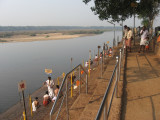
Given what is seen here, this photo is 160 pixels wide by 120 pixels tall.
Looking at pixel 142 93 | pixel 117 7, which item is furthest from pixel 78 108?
pixel 117 7

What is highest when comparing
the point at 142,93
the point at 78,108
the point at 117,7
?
the point at 117,7

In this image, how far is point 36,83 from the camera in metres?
18.5

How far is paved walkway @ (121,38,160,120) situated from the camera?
3344 mm

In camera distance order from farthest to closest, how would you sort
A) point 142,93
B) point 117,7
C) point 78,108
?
point 117,7, point 78,108, point 142,93

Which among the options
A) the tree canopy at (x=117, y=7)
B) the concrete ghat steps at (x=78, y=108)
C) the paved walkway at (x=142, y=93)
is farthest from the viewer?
the tree canopy at (x=117, y=7)

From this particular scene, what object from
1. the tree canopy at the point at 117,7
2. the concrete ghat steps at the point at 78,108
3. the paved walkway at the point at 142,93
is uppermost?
the tree canopy at the point at 117,7

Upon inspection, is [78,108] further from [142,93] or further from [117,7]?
[117,7]

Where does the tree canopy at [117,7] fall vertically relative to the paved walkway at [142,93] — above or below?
above

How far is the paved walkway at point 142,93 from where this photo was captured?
11.0 ft

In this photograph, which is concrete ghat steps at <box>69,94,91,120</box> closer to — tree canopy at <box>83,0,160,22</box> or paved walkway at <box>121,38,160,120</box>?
paved walkway at <box>121,38,160,120</box>

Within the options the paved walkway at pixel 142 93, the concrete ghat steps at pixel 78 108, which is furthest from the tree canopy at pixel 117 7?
the concrete ghat steps at pixel 78 108

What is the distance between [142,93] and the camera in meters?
4.32

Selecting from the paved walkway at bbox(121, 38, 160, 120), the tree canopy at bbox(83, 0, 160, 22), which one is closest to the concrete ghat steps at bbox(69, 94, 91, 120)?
the paved walkway at bbox(121, 38, 160, 120)

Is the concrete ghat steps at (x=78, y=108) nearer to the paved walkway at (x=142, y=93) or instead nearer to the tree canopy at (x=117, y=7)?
the paved walkway at (x=142, y=93)
